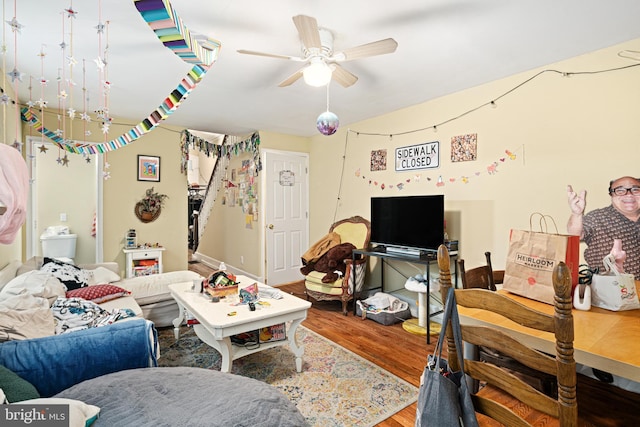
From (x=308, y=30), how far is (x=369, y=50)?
418 mm

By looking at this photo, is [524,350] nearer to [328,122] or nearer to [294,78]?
[328,122]

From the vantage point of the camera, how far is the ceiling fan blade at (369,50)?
1855mm

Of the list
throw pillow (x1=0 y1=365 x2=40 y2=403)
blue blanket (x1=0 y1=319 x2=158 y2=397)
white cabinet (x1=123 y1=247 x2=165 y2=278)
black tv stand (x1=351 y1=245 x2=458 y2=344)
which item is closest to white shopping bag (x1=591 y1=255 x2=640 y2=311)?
black tv stand (x1=351 y1=245 x2=458 y2=344)

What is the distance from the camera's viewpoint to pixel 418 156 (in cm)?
359

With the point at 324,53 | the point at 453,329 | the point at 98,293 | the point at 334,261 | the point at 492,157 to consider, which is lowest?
the point at 98,293

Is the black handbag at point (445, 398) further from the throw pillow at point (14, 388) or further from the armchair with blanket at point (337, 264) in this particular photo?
the armchair with blanket at point (337, 264)

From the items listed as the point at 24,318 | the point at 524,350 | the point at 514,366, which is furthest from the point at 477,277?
the point at 24,318

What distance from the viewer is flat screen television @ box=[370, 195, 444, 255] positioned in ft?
10.2

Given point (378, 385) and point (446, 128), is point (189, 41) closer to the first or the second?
point (378, 385)

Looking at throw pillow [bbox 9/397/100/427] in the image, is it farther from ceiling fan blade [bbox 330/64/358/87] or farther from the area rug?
ceiling fan blade [bbox 330/64/358/87]

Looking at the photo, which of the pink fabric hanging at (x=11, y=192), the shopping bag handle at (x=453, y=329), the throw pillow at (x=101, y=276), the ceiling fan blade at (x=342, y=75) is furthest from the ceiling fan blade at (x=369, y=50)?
the throw pillow at (x=101, y=276)

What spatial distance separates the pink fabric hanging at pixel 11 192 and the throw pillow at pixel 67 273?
194 cm

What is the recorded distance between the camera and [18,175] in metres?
1.14

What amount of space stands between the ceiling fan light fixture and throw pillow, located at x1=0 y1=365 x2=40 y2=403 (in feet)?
6.78
